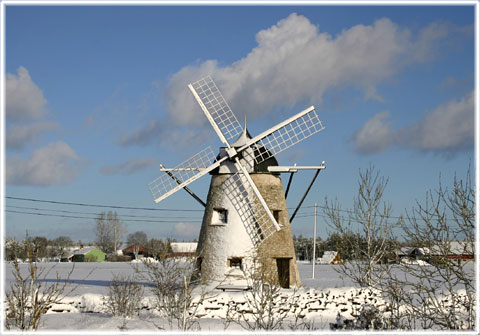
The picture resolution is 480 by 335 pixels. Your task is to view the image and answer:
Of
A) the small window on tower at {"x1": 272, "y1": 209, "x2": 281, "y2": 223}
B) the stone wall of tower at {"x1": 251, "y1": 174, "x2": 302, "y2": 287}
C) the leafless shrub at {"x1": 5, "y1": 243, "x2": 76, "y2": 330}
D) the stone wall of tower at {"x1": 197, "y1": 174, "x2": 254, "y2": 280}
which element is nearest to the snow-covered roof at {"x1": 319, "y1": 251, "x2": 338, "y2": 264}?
the stone wall of tower at {"x1": 251, "y1": 174, "x2": 302, "y2": 287}

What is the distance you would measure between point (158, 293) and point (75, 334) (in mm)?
2379

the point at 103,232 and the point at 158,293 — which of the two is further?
the point at 103,232

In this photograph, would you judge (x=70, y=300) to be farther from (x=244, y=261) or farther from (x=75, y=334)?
(x=244, y=261)

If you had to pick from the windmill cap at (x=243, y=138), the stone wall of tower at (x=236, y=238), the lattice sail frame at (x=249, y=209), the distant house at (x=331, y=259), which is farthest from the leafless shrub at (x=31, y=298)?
the distant house at (x=331, y=259)

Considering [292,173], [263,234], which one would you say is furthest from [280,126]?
[263,234]

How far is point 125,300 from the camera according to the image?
14891 millimetres

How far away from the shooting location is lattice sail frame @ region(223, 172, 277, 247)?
1627cm

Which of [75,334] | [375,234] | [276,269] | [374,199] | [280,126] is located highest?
[280,126]

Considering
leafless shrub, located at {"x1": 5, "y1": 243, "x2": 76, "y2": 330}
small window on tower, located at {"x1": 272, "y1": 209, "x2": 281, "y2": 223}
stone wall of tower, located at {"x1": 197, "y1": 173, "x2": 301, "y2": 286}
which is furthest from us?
small window on tower, located at {"x1": 272, "y1": 209, "x2": 281, "y2": 223}

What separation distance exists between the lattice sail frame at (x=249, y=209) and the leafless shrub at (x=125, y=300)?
3.48 m

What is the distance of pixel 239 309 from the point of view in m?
15.3

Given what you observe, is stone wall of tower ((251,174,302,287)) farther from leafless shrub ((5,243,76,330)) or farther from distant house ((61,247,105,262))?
distant house ((61,247,105,262))

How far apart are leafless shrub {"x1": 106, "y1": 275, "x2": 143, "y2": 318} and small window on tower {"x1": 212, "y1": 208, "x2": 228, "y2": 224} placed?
292 cm

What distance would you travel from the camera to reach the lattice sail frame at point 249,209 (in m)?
16.3
